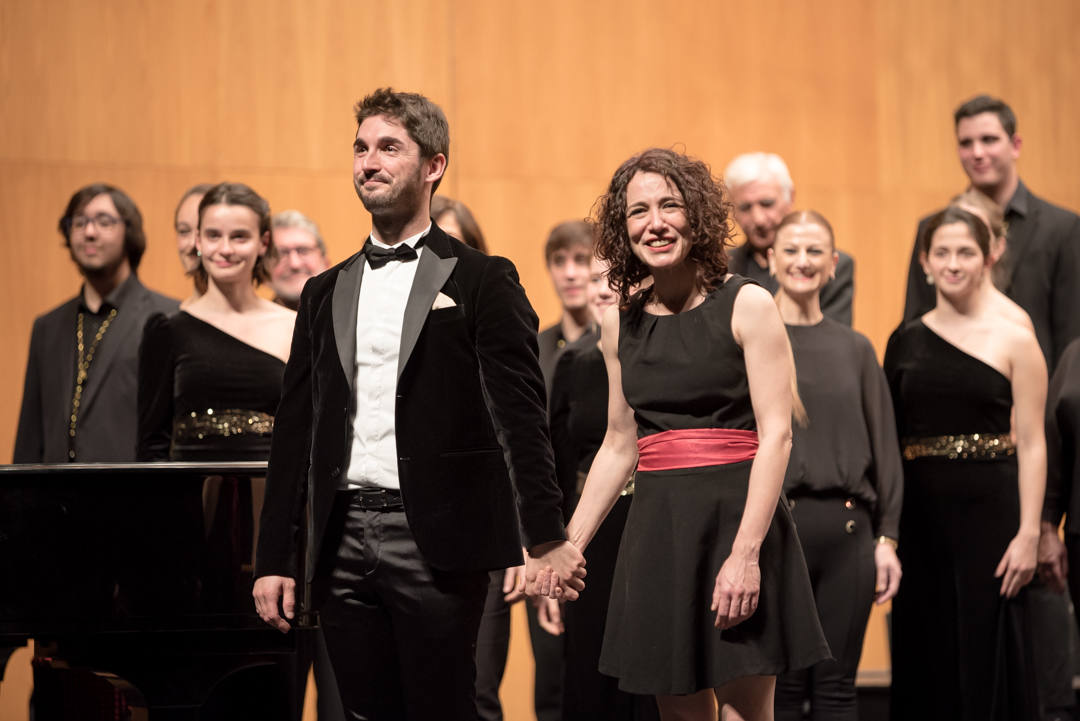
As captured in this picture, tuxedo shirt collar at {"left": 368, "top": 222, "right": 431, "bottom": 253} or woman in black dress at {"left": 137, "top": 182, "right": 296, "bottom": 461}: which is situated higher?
tuxedo shirt collar at {"left": 368, "top": 222, "right": 431, "bottom": 253}

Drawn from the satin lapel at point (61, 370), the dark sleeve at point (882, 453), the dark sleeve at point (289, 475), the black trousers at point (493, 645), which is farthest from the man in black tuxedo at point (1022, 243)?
the satin lapel at point (61, 370)

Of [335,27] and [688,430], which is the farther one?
[335,27]

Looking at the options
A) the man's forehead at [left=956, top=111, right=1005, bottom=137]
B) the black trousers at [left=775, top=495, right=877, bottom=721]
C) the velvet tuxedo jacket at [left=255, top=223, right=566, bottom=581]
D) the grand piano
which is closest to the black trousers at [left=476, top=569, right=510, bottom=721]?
the black trousers at [left=775, top=495, right=877, bottom=721]

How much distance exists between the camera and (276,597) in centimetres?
224

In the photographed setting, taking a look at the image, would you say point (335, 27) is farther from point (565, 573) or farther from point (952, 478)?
point (565, 573)

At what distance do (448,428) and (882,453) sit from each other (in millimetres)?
1667

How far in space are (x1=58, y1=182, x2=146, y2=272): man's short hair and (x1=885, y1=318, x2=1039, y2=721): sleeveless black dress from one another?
2279mm

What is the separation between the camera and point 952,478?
3.58 meters

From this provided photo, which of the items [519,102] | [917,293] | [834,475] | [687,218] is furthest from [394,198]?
[519,102]

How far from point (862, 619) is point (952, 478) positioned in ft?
1.59

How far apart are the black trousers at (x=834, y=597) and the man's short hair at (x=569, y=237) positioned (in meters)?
1.03

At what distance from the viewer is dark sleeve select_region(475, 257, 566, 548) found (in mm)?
2174

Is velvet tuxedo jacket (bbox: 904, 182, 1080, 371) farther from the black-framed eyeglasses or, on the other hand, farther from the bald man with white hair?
the black-framed eyeglasses

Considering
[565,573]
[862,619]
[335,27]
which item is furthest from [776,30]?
[565,573]
